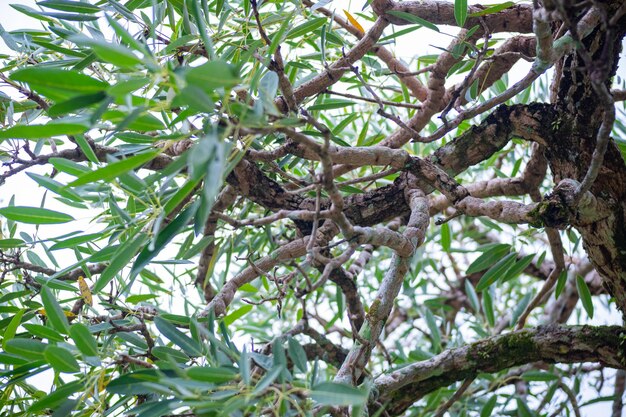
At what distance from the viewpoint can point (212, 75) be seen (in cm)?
42

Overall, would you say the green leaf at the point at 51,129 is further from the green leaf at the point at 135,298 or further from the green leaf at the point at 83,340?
the green leaf at the point at 135,298

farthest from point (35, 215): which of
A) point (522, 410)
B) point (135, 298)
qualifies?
point (522, 410)

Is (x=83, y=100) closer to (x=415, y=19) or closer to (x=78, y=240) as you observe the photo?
(x=78, y=240)

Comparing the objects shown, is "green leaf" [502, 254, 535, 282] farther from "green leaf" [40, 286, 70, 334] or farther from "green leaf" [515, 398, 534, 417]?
"green leaf" [40, 286, 70, 334]

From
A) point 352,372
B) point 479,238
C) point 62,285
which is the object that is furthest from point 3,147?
point 479,238

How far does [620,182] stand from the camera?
2.82ft

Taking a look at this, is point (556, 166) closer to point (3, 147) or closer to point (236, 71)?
point (236, 71)

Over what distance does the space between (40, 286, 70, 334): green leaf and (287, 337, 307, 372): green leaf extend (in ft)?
0.81

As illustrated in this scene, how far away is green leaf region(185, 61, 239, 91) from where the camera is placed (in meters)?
0.41

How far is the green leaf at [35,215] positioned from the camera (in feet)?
2.37

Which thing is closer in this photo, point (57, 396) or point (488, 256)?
point (57, 396)

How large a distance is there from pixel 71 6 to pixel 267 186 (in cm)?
37

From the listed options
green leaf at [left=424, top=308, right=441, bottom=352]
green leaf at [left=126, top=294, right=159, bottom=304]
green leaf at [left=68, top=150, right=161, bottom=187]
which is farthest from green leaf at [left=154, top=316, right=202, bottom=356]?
green leaf at [left=424, top=308, right=441, bottom=352]

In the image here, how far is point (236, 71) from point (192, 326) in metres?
0.35
